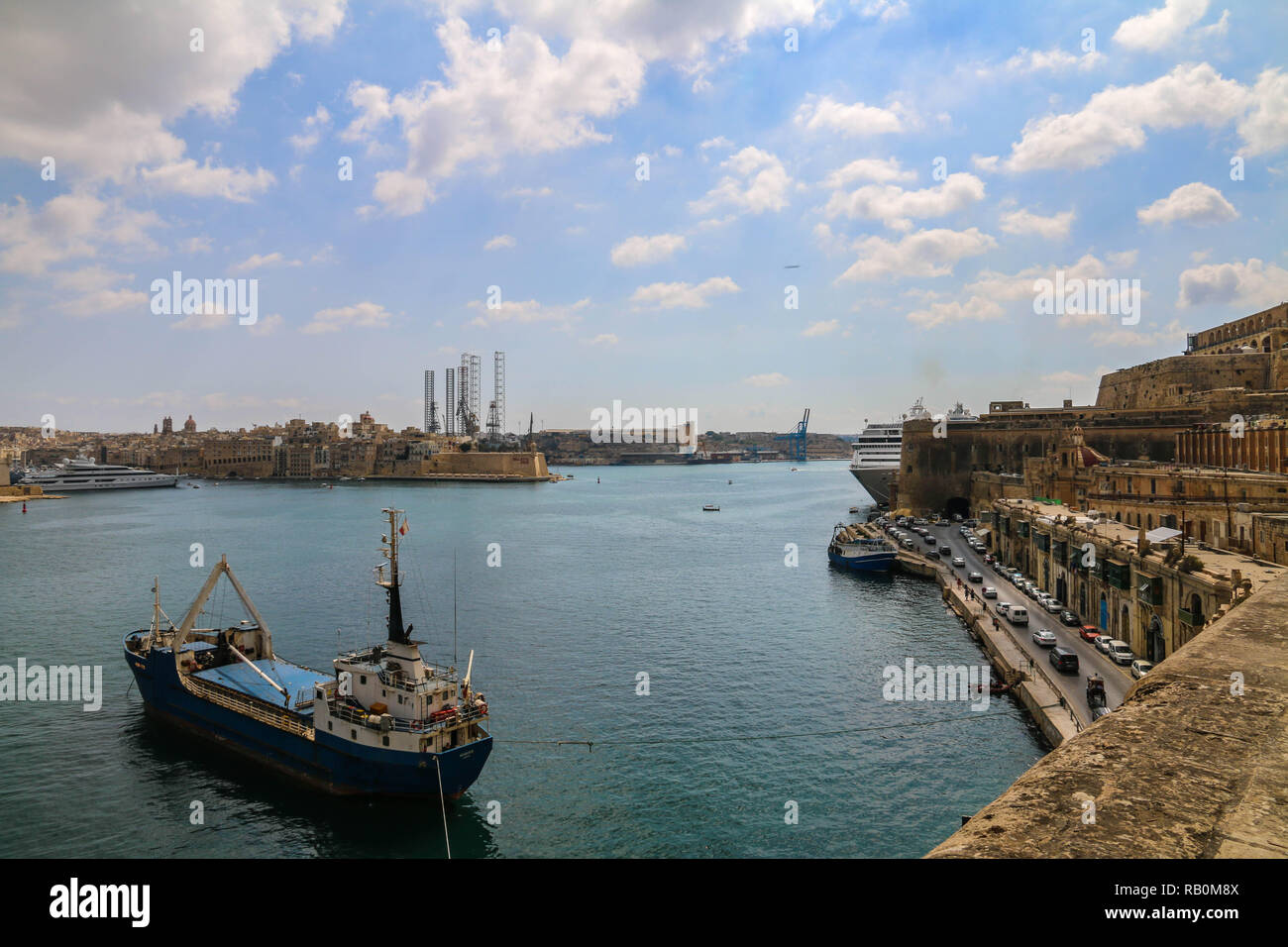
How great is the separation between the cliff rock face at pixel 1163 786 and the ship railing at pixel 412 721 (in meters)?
10.6

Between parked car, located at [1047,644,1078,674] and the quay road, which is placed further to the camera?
parked car, located at [1047,644,1078,674]

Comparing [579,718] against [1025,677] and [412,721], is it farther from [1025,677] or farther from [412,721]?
[1025,677]

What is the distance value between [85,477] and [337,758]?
113 meters

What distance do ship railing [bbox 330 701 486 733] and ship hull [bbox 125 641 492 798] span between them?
0.39 metres

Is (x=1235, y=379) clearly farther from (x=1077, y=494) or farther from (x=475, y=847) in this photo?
(x=475, y=847)

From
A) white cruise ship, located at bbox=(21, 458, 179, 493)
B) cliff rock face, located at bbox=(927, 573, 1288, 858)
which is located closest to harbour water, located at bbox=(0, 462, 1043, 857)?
cliff rock face, located at bbox=(927, 573, 1288, 858)

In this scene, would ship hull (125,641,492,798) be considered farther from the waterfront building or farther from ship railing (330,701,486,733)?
the waterfront building

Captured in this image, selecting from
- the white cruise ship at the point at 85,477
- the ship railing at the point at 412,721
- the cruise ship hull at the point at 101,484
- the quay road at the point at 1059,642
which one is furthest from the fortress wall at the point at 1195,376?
the white cruise ship at the point at 85,477

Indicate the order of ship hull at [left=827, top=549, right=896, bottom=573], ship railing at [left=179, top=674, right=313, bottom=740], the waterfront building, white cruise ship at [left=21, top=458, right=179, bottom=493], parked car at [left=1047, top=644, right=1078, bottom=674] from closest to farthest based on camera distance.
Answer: ship railing at [left=179, top=674, right=313, bottom=740]
the waterfront building
parked car at [left=1047, top=644, right=1078, bottom=674]
ship hull at [left=827, top=549, right=896, bottom=573]
white cruise ship at [left=21, top=458, right=179, bottom=493]

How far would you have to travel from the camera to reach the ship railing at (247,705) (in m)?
14.4

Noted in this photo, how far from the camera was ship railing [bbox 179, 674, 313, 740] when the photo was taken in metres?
14.4

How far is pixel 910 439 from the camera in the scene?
50469mm

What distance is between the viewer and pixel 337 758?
44.5 feet
